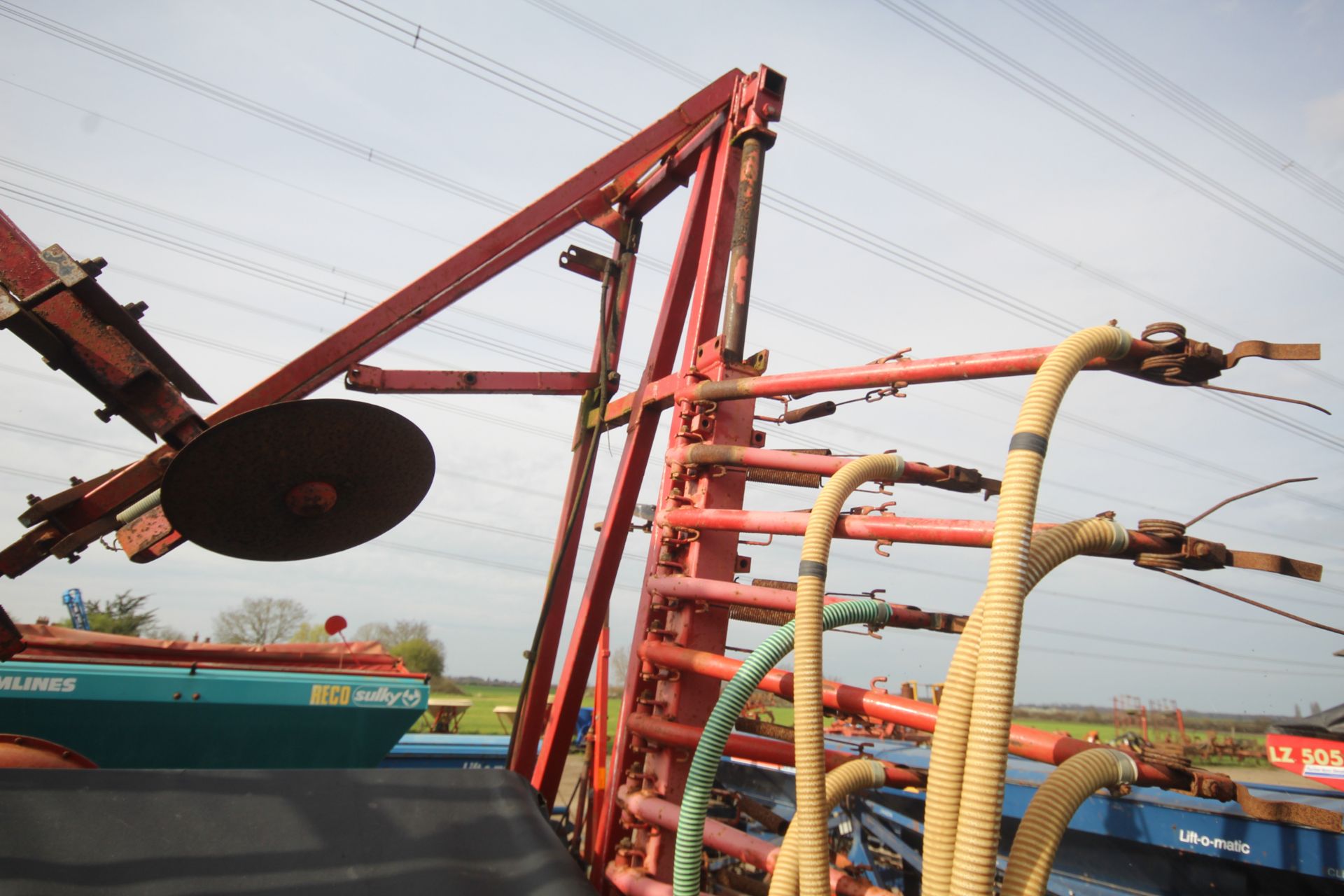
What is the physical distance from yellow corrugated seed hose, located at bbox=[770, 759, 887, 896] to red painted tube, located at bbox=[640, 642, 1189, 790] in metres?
0.15

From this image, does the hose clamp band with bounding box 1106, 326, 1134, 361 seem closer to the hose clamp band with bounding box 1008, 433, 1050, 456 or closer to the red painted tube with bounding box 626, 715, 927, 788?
the hose clamp band with bounding box 1008, 433, 1050, 456

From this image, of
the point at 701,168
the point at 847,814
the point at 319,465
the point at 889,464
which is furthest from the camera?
the point at 847,814

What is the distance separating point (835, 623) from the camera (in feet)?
6.75

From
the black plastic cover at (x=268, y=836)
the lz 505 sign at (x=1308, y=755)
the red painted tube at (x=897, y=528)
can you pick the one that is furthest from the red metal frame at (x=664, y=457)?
the lz 505 sign at (x=1308, y=755)

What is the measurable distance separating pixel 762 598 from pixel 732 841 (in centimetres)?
76

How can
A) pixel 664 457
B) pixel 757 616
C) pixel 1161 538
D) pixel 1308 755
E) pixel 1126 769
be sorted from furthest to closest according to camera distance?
pixel 1308 755 < pixel 757 616 < pixel 664 457 < pixel 1161 538 < pixel 1126 769

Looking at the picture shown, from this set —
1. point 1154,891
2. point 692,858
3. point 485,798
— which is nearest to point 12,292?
point 485,798

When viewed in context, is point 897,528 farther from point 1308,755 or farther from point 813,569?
point 1308,755

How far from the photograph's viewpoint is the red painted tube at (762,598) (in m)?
2.41

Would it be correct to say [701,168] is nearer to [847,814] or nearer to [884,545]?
[884,545]

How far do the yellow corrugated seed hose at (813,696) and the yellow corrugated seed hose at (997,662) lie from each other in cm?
34

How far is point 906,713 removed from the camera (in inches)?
79.0

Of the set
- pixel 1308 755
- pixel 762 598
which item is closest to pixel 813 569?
pixel 762 598

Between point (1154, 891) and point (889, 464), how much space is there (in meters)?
4.19
